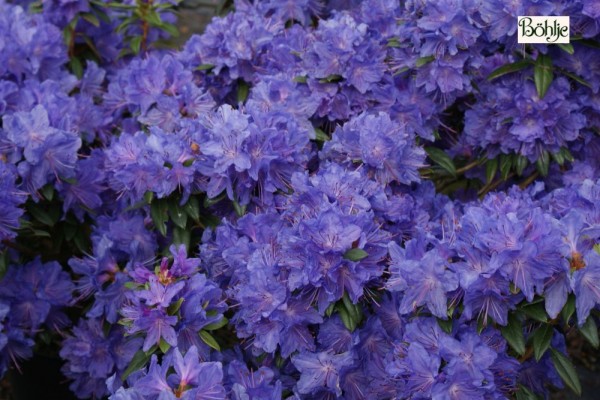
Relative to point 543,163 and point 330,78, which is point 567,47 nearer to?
point 543,163

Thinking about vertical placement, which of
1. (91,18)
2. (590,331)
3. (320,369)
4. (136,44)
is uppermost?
(91,18)

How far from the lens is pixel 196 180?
2.27 meters

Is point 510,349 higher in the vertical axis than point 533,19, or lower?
Answer: lower

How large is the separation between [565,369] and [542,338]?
0.11 meters

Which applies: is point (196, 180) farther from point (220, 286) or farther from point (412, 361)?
point (412, 361)

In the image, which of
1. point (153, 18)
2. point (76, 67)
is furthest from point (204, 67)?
point (76, 67)

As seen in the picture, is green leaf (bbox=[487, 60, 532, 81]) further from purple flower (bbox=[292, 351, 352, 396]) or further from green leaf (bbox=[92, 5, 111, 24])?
green leaf (bbox=[92, 5, 111, 24])

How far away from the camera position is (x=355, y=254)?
194cm

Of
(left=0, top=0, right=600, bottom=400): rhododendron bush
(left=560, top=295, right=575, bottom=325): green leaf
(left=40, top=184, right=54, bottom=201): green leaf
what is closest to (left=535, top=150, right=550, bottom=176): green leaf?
A: (left=0, top=0, right=600, bottom=400): rhododendron bush

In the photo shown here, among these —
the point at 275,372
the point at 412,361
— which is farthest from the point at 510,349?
the point at 275,372

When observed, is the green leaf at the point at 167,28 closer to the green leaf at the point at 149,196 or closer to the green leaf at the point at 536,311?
the green leaf at the point at 149,196

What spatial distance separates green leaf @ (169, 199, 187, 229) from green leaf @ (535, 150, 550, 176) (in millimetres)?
954

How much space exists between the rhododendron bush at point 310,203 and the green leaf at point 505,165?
1 cm

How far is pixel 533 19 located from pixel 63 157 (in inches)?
50.1
